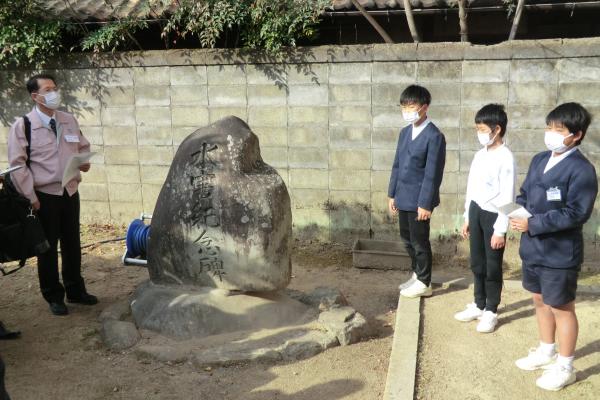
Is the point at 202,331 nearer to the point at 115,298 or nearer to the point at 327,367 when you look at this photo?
the point at 327,367

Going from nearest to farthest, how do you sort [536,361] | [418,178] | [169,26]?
[536,361], [418,178], [169,26]

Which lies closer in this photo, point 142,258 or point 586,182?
point 586,182

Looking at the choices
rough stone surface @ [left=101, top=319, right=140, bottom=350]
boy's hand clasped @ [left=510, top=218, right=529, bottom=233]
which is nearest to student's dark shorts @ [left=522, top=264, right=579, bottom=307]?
boy's hand clasped @ [left=510, top=218, right=529, bottom=233]

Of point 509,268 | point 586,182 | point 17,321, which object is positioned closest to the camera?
point 586,182

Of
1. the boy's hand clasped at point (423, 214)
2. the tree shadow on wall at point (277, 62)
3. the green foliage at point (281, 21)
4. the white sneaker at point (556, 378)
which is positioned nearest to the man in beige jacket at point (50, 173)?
the tree shadow on wall at point (277, 62)

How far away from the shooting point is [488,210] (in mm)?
4285

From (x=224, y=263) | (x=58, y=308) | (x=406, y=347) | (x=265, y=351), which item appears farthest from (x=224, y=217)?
(x=58, y=308)

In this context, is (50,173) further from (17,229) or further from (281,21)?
(281,21)

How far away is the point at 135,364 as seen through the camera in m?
4.12

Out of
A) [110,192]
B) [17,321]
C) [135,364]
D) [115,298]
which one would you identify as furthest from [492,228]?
[110,192]

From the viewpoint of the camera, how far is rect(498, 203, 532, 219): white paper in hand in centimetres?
348

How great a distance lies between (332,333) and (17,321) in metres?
2.93

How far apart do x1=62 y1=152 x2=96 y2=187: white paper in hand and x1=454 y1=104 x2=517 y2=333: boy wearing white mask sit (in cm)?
330

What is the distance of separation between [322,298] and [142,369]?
162 cm
